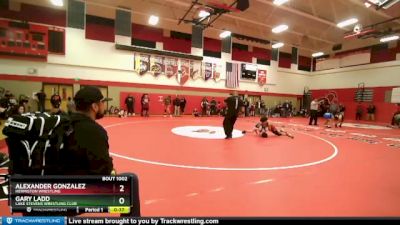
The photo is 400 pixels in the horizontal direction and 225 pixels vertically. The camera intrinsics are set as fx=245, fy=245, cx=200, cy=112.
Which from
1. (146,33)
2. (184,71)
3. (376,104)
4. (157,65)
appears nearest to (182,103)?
(184,71)

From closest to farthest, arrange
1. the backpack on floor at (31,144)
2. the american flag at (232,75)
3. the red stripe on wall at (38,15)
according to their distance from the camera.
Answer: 1. the backpack on floor at (31,144)
2. the red stripe on wall at (38,15)
3. the american flag at (232,75)

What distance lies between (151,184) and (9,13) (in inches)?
640

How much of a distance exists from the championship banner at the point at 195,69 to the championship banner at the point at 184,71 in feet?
1.17

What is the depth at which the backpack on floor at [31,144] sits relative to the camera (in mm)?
1494

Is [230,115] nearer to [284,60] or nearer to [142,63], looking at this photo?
[142,63]

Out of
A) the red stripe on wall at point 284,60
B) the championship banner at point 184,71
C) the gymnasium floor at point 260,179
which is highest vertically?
the red stripe on wall at point 284,60

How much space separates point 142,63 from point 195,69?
14.5 ft

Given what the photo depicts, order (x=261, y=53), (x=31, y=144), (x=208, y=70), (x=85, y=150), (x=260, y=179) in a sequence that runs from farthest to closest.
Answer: (x=261, y=53), (x=208, y=70), (x=260, y=179), (x=85, y=150), (x=31, y=144)

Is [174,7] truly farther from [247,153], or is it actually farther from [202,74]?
[247,153]

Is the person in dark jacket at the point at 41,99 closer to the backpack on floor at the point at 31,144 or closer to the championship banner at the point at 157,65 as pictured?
the championship banner at the point at 157,65

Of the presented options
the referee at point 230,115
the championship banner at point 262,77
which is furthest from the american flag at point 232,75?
the referee at point 230,115

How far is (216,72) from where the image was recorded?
69.7 ft

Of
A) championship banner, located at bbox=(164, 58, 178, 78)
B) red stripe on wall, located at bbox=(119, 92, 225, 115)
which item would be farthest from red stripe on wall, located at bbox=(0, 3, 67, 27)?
championship banner, located at bbox=(164, 58, 178, 78)

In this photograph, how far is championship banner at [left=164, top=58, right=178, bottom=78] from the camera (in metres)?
19.1
